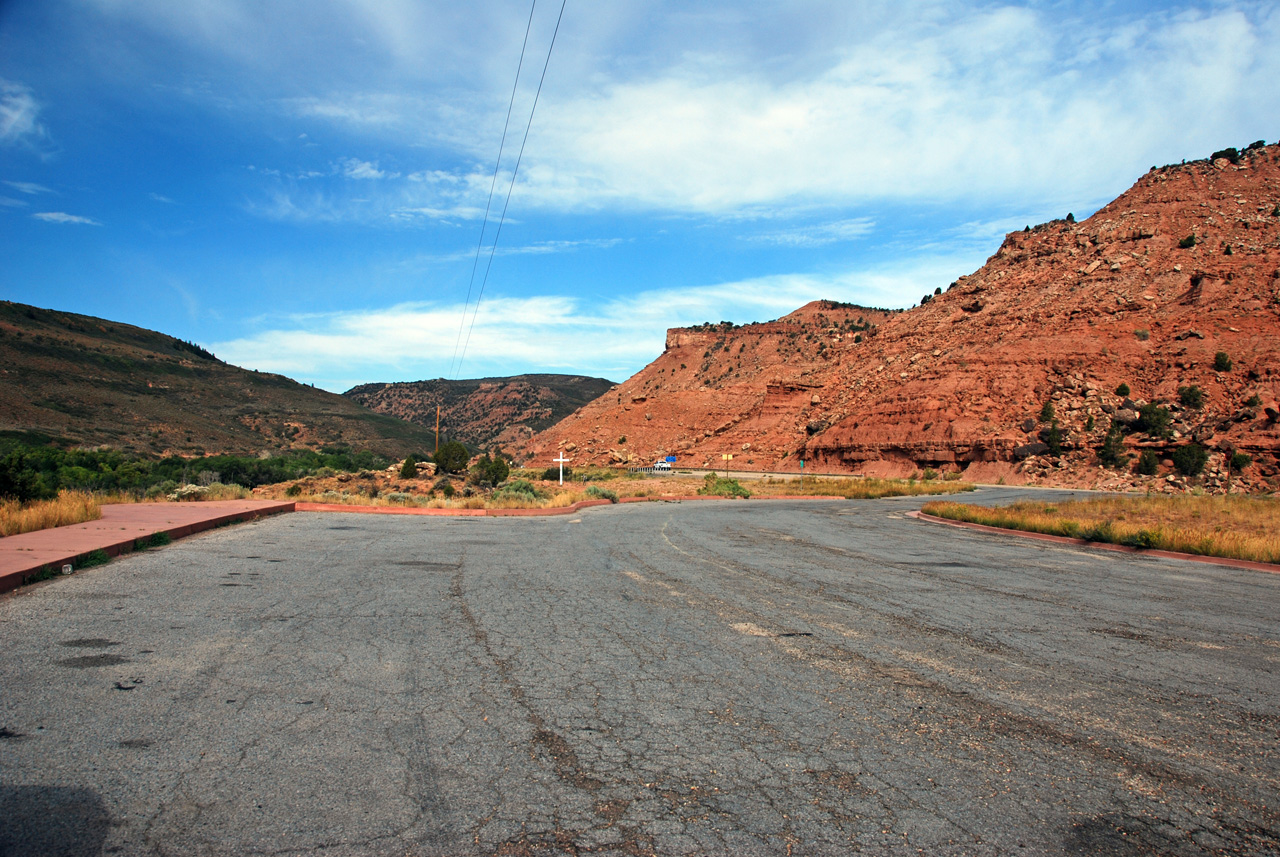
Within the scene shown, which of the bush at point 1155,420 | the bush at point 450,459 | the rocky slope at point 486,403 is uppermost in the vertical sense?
the rocky slope at point 486,403

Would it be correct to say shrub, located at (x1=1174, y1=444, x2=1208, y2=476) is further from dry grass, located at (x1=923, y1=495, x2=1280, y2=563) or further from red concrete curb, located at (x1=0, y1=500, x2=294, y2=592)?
red concrete curb, located at (x1=0, y1=500, x2=294, y2=592)

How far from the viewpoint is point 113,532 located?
399 inches

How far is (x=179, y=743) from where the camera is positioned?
3713mm

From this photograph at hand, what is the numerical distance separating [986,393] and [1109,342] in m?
9.73

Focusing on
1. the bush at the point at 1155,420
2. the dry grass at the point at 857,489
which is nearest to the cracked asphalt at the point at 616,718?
the dry grass at the point at 857,489

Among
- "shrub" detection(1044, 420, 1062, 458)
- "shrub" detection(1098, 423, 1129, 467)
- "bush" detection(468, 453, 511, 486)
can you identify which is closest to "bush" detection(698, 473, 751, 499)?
"bush" detection(468, 453, 511, 486)

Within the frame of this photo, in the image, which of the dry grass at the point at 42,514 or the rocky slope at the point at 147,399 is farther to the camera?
the rocky slope at the point at 147,399

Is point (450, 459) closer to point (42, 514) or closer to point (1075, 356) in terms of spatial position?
point (42, 514)

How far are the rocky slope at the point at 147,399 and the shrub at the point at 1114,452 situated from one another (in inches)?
Answer: 2476

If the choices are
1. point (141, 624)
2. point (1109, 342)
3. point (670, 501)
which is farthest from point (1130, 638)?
point (1109, 342)

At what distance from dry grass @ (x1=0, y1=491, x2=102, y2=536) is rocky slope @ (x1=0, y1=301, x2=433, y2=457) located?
39682mm

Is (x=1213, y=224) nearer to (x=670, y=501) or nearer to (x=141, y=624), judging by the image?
(x=670, y=501)

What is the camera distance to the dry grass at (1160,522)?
1340 centimetres

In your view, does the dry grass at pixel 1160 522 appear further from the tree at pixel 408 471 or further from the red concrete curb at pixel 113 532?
the tree at pixel 408 471
